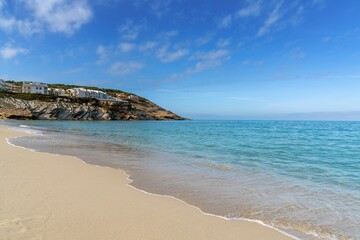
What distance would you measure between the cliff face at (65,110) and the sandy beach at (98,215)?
76437 millimetres

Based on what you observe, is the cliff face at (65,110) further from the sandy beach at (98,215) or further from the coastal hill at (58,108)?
the sandy beach at (98,215)

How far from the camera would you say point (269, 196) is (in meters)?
6.67

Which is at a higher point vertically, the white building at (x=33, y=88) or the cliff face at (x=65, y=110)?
the white building at (x=33, y=88)

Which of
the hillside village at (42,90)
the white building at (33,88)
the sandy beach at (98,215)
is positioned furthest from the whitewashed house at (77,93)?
the sandy beach at (98,215)

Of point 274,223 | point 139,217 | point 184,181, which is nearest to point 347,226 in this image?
point 274,223

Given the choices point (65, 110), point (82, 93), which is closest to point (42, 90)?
point (82, 93)

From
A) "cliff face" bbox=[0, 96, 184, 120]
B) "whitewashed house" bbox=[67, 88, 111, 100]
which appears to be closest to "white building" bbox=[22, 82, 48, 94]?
"whitewashed house" bbox=[67, 88, 111, 100]

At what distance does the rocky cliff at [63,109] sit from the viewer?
72.4 meters

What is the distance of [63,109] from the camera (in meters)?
82.4

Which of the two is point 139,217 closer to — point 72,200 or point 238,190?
point 72,200

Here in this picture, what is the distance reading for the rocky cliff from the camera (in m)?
72.4

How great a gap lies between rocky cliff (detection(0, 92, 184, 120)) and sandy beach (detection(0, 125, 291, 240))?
76.4 m

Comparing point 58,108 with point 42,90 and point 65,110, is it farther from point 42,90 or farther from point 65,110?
point 42,90

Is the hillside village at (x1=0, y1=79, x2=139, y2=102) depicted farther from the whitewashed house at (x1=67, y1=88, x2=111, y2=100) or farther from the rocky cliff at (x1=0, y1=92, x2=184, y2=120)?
the rocky cliff at (x1=0, y1=92, x2=184, y2=120)
